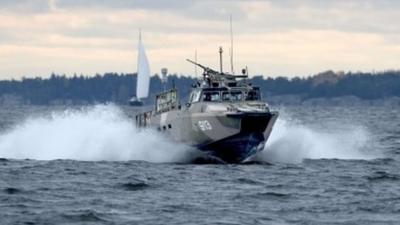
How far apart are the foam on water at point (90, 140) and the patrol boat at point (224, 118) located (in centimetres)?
147

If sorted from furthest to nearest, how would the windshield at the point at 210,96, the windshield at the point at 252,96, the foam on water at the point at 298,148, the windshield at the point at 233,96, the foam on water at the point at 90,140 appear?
1. the foam on water at the point at 90,140
2. the foam on water at the point at 298,148
3. the windshield at the point at 252,96
4. the windshield at the point at 233,96
5. the windshield at the point at 210,96

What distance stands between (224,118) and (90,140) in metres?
11.3

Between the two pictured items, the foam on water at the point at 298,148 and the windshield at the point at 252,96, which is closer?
the windshield at the point at 252,96

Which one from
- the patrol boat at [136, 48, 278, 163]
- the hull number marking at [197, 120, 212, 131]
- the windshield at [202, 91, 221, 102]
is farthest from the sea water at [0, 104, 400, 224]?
the windshield at [202, 91, 221, 102]

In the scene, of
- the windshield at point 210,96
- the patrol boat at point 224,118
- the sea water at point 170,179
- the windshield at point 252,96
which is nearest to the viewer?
the sea water at point 170,179

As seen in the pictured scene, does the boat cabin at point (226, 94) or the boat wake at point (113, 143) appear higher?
the boat cabin at point (226, 94)

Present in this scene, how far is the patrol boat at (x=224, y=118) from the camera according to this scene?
2016 inches

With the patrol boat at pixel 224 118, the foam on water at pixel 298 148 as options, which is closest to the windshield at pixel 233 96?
the patrol boat at pixel 224 118

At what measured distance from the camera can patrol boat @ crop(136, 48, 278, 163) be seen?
2016 inches

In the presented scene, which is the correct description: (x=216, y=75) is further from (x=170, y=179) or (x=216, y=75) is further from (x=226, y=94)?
(x=170, y=179)

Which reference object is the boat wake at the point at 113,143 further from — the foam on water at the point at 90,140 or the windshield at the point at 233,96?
the windshield at the point at 233,96

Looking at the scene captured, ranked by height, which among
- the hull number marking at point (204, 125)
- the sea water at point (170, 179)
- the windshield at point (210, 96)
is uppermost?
the windshield at point (210, 96)

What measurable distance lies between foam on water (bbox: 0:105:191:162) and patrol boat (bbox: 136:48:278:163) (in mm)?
1471

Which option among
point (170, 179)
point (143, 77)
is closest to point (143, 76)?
point (143, 77)
